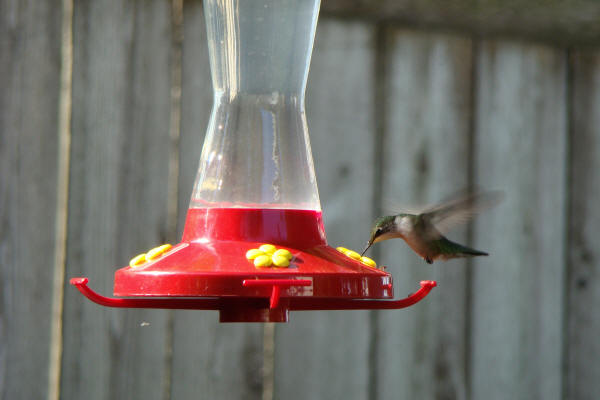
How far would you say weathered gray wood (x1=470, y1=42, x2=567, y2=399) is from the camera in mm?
3104

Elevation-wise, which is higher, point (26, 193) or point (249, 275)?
point (26, 193)

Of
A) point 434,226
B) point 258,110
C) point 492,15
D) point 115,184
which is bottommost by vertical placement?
point 434,226

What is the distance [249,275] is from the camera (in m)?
1.68

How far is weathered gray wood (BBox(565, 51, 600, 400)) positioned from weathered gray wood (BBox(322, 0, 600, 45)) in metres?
0.16

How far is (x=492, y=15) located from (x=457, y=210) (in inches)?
32.6

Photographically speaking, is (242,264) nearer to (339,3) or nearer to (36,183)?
(36,183)

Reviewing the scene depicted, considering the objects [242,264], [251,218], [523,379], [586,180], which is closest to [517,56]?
Result: [586,180]

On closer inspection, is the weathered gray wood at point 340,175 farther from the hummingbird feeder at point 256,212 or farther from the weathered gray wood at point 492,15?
the hummingbird feeder at point 256,212

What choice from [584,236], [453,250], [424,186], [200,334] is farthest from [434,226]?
[200,334]

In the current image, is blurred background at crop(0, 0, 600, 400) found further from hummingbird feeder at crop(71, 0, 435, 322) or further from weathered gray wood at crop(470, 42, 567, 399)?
hummingbird feeder at crop(71, 0, 435, 322)

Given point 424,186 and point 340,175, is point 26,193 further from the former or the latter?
point 424,186

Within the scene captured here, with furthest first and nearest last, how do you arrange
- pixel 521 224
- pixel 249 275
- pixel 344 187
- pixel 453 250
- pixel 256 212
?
pixel 521 224 → pixel 344 187 → pixel 453 250 → pixel 256 212 → pixel 249 275

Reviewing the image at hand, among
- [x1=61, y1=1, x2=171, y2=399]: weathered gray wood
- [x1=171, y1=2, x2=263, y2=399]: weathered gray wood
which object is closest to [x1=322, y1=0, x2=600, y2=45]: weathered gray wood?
[x1=171, y1=2, x2=263, y2=399]: weathered gray wood

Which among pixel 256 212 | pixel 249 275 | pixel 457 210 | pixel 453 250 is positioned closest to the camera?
pixel 249 275
